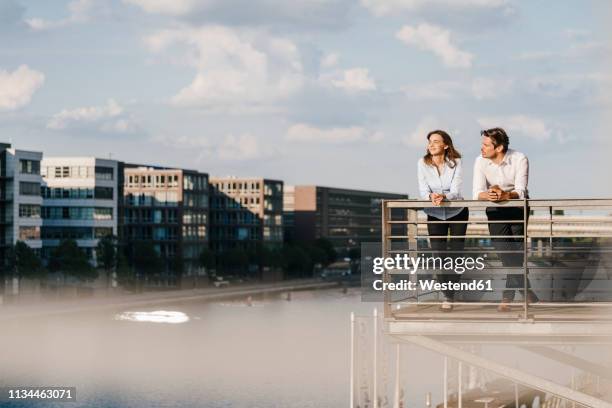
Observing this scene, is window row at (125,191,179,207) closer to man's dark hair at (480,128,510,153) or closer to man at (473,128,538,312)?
man at (473,128,538,312)

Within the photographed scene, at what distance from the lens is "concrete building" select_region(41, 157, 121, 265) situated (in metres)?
128

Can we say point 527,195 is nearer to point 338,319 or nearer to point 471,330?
point 471,330

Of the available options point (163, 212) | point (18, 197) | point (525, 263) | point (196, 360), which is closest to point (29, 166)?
point (18, 197)

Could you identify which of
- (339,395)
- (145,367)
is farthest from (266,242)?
(339,395)

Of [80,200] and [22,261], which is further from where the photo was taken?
[80,200]

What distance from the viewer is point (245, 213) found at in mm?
175875

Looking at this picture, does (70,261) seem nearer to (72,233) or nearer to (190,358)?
(72,233)

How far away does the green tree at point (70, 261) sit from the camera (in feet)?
381

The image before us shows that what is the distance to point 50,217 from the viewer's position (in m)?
129

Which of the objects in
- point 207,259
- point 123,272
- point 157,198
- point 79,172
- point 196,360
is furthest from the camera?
point 207,259

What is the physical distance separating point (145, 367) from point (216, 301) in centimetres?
6364

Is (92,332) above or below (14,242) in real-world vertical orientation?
below

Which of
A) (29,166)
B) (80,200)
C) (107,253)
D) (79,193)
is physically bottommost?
(107,253)

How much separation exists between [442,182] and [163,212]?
465 ft
